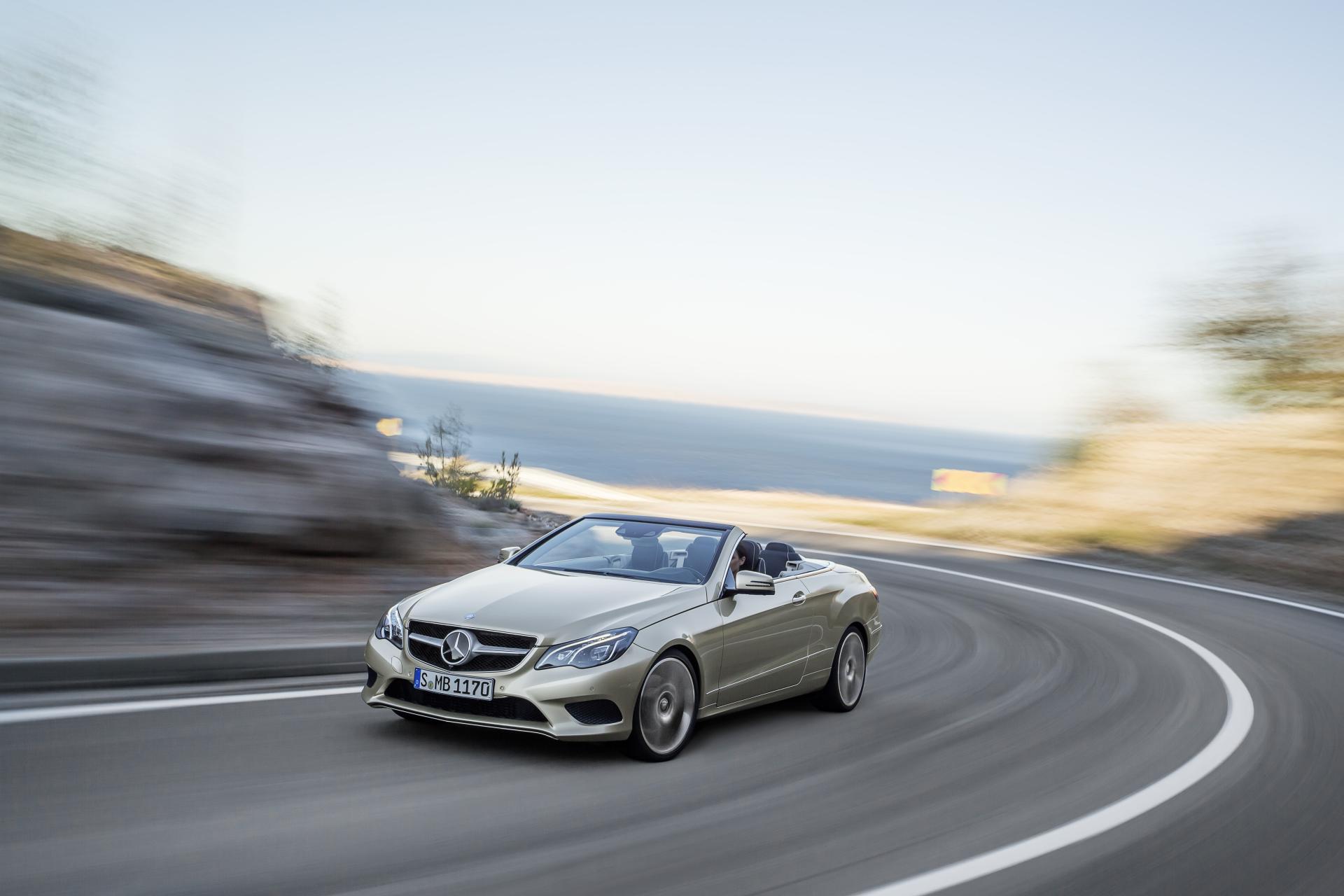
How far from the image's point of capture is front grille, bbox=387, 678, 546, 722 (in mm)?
6277

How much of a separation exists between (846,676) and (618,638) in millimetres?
2640

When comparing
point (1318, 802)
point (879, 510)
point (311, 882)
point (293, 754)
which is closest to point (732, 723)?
point (293, 754)

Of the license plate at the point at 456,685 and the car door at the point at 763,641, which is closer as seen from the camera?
the license plate at the point at 456,685

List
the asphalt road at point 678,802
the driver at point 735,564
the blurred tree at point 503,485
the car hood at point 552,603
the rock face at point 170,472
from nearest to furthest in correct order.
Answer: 1. the asphalt road at point 678,802
2. the car hood at point 552,603
3. the driver at point 735,564
4. the rock face at point 170,472
5. the blurred tree at point 503,485

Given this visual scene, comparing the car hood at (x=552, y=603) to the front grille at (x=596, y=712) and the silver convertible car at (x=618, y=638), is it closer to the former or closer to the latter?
the silver convertible car at (x=618, y=638)

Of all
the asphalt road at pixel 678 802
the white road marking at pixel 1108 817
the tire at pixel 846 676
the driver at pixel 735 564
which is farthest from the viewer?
the tire at pixel 846 676

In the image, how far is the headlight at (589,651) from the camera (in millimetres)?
6340

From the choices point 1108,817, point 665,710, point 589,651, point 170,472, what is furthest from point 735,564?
point 170,472

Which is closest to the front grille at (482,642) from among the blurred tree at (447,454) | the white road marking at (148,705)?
the white road marking at (148,705)

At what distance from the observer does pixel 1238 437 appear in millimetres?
30828

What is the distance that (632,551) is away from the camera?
782 centimetres

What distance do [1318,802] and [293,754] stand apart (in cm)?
530

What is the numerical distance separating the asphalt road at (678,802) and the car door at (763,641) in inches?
12.1

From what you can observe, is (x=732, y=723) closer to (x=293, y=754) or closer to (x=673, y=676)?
(x=673, y=676)
